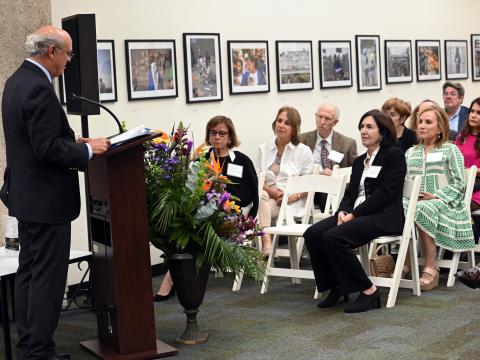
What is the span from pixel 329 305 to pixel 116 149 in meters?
2.30

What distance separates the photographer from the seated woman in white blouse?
7633mm

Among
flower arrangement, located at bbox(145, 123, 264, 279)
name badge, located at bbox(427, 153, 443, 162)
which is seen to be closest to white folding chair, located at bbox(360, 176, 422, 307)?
name badge, located at bbox(427, 153, 443, 162)

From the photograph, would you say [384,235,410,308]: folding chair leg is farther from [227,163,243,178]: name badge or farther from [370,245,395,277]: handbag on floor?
[227,163,243,178]: name badge

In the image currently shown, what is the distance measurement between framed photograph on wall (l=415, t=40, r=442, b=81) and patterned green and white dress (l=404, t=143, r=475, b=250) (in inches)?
166

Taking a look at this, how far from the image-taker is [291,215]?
696cm

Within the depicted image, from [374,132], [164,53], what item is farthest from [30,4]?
[374,132]

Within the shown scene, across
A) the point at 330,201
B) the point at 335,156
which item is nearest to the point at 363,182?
the point at 330,201

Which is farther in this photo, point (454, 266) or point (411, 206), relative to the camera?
point (454, 266)

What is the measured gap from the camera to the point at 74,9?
6.96 m

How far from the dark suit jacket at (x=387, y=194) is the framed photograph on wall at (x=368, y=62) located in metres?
3.75

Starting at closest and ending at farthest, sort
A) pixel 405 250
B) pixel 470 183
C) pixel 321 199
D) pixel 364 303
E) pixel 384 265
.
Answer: pixel 364 303 < pixel 405 250 < pixel 384 265 < pixel 470 183 < pixel 321 199

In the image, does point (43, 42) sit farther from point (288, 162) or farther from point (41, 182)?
point (288, 162)

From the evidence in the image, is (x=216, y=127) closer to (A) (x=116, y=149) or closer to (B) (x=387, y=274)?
(B) (x=387, y=274)

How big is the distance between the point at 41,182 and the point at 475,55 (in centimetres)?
879
